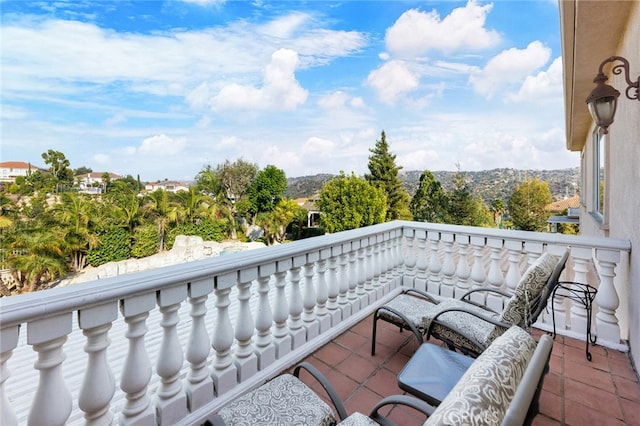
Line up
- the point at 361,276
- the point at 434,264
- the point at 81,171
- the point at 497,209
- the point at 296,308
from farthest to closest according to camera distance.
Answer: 1. the point at 81,171
2. the point at 497,209
3. the point at 434,264
4. the point at 361,276
5. the point at 296,308

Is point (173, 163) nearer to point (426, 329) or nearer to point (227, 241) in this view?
point (227, 241)

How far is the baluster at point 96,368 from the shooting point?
123 cm

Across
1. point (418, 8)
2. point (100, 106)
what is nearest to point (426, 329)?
point (418, 8)

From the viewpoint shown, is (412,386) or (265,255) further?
(265,255)

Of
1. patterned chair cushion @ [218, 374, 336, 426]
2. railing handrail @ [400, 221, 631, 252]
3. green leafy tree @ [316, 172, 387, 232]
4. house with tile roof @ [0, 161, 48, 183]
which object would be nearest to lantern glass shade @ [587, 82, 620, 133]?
railing handrail @ [400, 221, 631, 252]

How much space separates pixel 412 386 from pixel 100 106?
4294cm

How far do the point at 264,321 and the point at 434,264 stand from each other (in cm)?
230

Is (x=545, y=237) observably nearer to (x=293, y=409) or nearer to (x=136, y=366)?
(x=293, y=409)

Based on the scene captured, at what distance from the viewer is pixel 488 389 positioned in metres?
0.70

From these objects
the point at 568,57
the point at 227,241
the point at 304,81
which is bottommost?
the point at 227,241

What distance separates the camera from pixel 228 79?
3130 cm

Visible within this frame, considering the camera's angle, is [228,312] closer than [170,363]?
No

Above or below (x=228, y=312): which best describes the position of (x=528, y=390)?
above

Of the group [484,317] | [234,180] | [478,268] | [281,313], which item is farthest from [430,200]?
[281,313]
